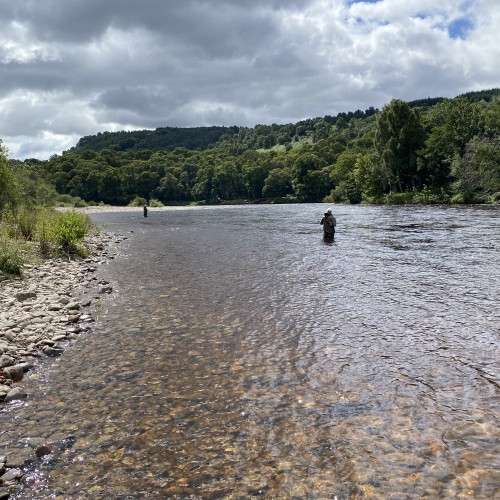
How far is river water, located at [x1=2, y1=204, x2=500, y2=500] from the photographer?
5.98 meters

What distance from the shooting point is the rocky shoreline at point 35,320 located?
661cm

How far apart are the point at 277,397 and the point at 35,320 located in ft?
26.5

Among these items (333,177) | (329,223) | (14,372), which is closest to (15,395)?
(14,372)

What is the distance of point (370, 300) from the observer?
15.4 meters

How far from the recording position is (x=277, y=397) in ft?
27.3

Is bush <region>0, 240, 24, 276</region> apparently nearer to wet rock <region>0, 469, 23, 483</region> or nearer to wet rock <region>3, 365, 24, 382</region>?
wet rock <region>3, 365, 24, 382</region>

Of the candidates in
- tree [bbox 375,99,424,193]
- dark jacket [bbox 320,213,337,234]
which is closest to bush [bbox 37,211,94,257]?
dark jacket [bbox 320,213,337,234]

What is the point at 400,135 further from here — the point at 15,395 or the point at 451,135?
the point at 15,395

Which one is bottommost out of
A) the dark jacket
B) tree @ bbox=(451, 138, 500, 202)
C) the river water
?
the river water

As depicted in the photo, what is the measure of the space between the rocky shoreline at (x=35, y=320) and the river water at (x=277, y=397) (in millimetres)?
332

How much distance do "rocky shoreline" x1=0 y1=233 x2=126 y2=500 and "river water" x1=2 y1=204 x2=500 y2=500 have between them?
1.09ft

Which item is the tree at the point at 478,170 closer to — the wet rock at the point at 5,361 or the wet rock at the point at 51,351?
the wet rock at the point at 51,351

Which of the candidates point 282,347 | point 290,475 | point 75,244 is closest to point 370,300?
point 282,347

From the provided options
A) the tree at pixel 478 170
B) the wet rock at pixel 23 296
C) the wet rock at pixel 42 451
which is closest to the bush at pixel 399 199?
the tree at pixel 478 170
